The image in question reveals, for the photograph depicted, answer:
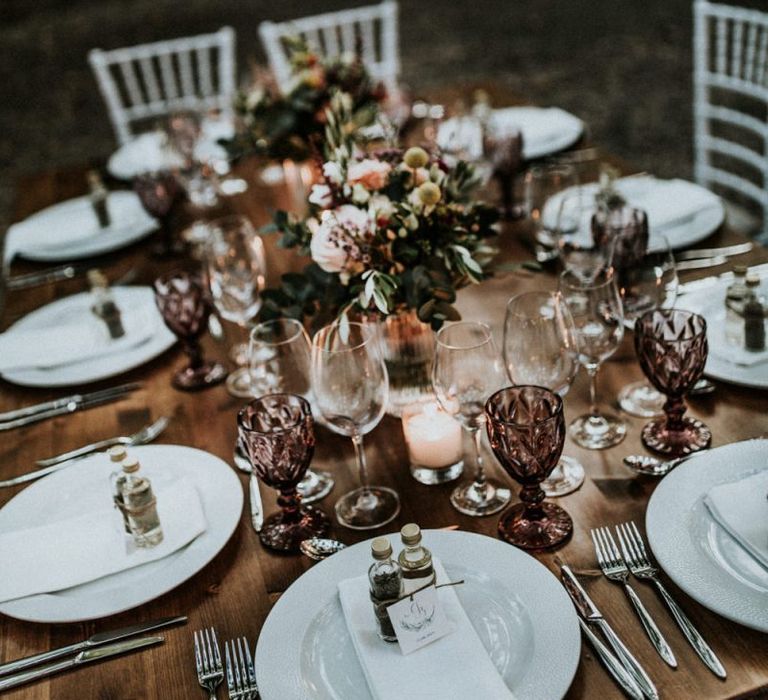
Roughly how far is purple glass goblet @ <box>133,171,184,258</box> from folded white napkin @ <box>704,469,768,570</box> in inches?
57.2

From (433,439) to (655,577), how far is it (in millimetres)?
373

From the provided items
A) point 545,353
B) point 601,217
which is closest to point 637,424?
point 545,353

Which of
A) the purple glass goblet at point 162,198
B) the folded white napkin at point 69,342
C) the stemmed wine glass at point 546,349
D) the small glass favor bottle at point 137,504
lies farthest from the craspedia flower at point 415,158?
the purple glass goblet at point 162,198

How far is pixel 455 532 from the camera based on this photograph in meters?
1.19

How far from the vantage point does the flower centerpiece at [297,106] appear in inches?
86.7

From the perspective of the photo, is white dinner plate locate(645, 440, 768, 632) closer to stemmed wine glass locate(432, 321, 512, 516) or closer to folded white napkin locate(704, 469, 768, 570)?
folded white napkin locate(704, 469, 768, 570)

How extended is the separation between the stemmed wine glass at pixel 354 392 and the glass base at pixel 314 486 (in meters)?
0.04

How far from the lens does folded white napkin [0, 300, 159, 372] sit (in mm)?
1774

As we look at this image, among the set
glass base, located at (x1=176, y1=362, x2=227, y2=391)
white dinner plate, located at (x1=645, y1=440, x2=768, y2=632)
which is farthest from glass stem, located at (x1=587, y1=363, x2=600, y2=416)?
glass base, located at (x1=176, y1=362, x2=227, y2=391)

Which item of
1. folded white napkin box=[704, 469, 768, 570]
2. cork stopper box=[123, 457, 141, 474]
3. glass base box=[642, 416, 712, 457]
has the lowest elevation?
glass base box=[642, 416, 712, 457]

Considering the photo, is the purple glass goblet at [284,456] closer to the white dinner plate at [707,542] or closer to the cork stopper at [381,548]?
the cork stopper at [381,548]

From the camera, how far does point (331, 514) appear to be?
133 centimetres

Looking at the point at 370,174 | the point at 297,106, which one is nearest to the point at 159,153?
the point at 297,106

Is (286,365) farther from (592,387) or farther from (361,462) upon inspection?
(592,387)
